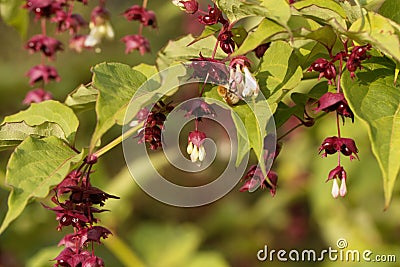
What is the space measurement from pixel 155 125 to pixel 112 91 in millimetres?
139

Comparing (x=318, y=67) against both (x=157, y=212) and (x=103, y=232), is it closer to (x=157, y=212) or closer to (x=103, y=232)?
(x=103, y=232)

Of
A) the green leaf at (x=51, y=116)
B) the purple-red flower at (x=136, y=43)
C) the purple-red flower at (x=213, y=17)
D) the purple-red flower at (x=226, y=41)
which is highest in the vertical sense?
the purple-red flower at (x=136, y=43)

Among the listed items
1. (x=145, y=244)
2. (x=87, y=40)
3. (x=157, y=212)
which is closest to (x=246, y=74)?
(x=87, y=40)

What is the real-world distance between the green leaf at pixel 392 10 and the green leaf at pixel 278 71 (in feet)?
0.60

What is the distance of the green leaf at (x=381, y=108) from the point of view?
3.16 ft

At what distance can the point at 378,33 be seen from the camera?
3.28ft

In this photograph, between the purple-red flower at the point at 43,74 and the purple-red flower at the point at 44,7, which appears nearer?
the purple-red flower at the point at 44,7

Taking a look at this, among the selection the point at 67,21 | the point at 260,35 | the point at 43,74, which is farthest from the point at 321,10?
the point at 43,74

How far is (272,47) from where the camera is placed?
1188 mm

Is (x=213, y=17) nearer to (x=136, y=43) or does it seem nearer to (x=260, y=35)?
(x=260, y=35)

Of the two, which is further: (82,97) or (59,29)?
(59,29)

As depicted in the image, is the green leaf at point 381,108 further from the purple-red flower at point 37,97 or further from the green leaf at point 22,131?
the purple-red flower at point 37,97

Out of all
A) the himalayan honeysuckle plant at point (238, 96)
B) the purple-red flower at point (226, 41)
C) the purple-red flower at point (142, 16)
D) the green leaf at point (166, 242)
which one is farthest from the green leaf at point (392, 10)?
the green leaf at point (166, 242)

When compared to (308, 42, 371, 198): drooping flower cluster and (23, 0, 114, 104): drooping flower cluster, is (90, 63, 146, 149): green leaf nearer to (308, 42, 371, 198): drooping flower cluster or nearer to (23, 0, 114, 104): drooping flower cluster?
(308, 42, 371, 198): drooping flower cluster
